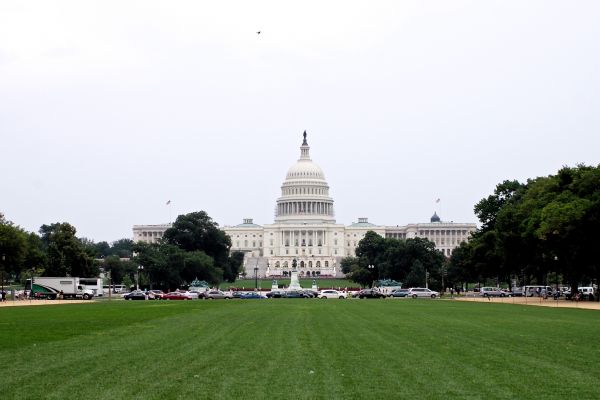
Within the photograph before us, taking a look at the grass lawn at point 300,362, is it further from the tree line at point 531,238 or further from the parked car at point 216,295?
the parked car at point 216,295

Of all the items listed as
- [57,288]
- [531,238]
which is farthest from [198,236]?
[531,238]

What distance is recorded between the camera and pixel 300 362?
71.1ft

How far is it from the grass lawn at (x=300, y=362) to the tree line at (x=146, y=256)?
2585 inches

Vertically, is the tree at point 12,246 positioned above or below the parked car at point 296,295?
above

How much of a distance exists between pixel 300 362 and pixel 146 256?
10236 centimetres

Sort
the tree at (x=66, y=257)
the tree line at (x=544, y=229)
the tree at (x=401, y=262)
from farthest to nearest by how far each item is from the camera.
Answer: the tree at (x=401, y=262)
the tree at (x=66, y=257)
the tree line at (x=544, y=229)

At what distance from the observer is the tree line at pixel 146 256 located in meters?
98.4

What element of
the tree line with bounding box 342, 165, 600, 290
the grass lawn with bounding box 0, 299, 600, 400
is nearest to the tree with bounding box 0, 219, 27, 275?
the tree line with bounding box 342, 165, 600, 290

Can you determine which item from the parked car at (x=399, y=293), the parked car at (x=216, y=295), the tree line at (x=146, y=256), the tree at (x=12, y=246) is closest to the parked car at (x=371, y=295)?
the parked car at (x=399, y=293)

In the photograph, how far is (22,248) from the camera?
9694 centimetres

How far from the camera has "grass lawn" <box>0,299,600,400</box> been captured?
1680 centimetres

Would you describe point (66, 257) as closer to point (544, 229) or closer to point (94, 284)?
point (94, 284)

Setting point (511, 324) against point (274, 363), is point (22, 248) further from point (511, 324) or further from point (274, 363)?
point (274, 363)

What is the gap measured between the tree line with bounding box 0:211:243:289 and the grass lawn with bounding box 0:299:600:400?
2585 inches
